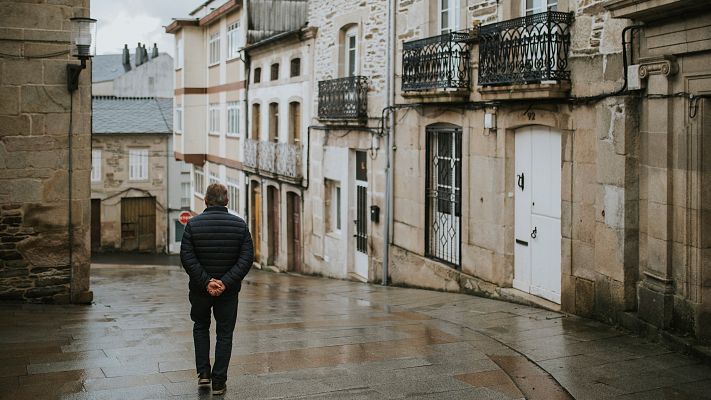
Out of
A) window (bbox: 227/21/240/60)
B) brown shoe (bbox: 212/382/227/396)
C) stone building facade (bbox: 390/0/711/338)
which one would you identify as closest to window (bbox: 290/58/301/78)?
window (bbox: 227/21/240/60)

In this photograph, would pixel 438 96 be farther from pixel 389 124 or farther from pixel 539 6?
pixel 389 124

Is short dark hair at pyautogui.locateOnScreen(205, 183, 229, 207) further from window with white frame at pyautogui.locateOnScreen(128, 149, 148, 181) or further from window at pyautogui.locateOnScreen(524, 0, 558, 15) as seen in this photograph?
window with white frame at pyautogui.locateOnScreen(128, 149, 148, 181)

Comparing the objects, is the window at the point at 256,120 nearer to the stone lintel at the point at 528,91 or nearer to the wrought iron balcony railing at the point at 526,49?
the wrought iron balcony railing at the point at 526,49

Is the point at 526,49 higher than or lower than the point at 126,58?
lower

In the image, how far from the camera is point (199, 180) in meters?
35.1

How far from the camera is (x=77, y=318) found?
10.1m

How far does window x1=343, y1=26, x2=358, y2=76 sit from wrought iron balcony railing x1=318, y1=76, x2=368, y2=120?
493mm

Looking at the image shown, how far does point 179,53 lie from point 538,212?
83.4 feet

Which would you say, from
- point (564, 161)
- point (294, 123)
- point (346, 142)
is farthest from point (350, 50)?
point (564, 161)

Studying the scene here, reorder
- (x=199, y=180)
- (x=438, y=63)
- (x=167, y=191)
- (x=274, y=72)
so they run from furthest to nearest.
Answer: (x=167, y=191) → (x=199, y=180) → (x=274, y=72) → (x=438, y=63)

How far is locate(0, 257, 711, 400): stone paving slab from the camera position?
6457 mm

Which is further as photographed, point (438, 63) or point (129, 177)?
point (129, 177)

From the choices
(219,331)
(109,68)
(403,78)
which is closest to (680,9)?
(219,331)

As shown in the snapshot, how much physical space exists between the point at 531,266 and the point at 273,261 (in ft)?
47.4
